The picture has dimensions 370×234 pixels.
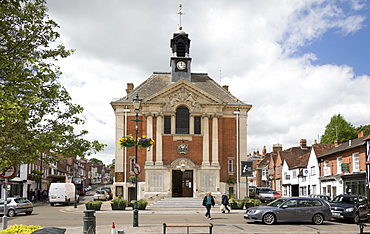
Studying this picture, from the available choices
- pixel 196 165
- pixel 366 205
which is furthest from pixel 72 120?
pixel 196 165

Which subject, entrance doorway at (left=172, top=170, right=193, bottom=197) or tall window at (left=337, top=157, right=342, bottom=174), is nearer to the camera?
tall window at (left=337, top=157, right=342, bottom=174)

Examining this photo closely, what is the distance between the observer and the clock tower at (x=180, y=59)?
46.7 m

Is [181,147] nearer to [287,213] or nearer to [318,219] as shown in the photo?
[287,213]

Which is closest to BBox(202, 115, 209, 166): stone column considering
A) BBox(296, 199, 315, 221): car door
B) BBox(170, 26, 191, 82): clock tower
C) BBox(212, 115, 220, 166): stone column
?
BBox(212, 115, 220, 166): stone column

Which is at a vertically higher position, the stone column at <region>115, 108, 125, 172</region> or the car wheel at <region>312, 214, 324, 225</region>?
the stone column at <region>115, 108, 125, 172</region>

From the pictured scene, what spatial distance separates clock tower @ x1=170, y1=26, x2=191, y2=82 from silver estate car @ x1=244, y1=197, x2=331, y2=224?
89.8 feet

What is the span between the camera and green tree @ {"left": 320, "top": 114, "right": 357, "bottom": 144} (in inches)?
2603

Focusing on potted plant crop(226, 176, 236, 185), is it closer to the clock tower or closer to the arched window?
the arched window

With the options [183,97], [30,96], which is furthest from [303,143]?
[30,96]

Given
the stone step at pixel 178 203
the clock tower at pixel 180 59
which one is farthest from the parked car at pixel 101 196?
the clock tower at pixel 180 59

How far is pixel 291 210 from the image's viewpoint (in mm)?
21172

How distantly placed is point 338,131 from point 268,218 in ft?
165

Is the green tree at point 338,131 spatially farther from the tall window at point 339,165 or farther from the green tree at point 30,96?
the green tree at point 30,96

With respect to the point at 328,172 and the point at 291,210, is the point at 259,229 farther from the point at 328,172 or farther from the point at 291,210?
the point at 328,172
